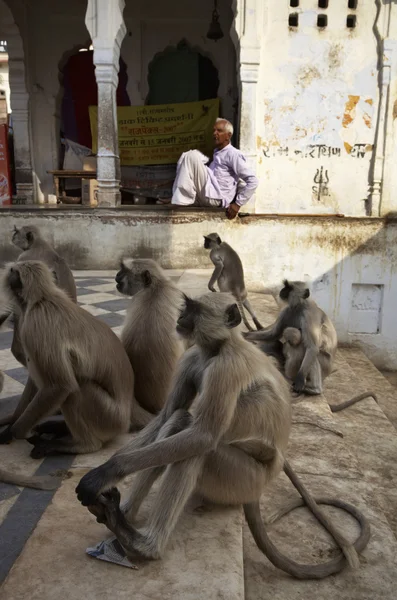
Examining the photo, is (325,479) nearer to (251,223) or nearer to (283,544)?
→ (283,544)

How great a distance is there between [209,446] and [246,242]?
18.8 feet

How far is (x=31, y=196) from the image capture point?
1005 centimetres

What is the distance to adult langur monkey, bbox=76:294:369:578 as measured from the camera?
61.5 inches

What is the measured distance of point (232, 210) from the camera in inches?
275

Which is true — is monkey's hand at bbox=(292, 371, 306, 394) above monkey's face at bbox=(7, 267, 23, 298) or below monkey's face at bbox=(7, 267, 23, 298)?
below

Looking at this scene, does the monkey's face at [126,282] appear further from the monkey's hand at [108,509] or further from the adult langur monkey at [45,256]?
the monkey's hand at [108,509]

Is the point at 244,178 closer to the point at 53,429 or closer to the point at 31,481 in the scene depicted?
the point at 53,429

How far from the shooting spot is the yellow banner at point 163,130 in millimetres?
9711

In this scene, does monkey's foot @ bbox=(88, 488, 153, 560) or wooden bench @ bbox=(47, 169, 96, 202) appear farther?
wooden bench @ bbox=(47, 169, 96, 202)

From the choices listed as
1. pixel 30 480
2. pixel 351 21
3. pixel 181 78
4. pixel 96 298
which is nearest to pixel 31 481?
pixel 30 480

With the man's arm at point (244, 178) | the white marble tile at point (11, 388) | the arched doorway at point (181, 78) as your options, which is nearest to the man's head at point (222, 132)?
the man's arm at point (244, 178)

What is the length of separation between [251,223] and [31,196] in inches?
197

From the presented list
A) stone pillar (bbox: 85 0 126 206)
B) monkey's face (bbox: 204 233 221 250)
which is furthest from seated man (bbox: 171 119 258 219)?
monkey's face (bbox: 204 233 221 250)

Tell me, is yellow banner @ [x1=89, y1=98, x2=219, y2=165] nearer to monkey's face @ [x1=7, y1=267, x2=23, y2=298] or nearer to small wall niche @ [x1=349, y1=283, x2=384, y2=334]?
small wall niche @ [x1=349, y1=283, x2=384, y2=334]
